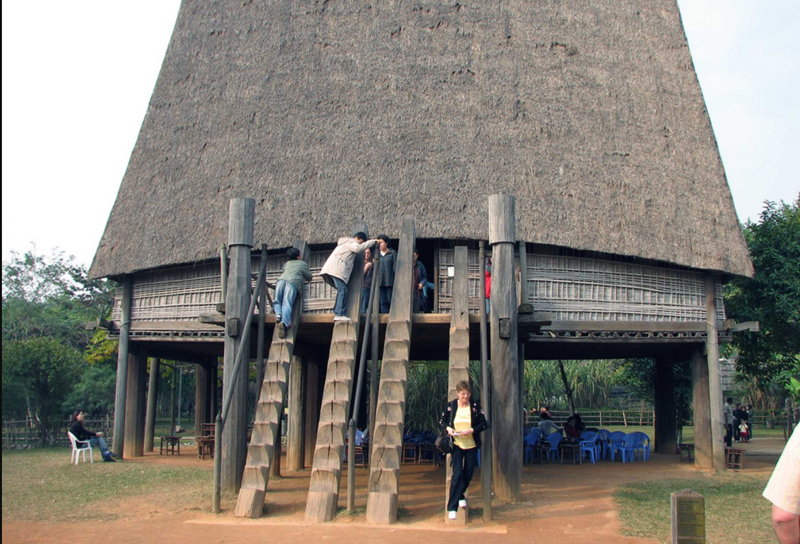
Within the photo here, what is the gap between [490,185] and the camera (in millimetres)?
11211

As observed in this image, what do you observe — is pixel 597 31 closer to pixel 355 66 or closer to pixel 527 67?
pixel 527 67

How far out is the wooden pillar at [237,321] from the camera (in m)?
8.09

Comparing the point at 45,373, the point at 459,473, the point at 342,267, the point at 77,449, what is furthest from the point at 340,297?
the point at 45,373

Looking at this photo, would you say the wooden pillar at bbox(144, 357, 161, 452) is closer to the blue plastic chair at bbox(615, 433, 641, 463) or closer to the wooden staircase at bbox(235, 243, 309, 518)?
the wooden staircase at bbox(235, 243, 309, 518)

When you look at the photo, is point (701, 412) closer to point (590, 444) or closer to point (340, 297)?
point (590, 444)

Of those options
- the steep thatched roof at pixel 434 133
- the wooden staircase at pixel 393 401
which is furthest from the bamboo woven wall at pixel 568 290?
the wooden staircase at pixel 393 401

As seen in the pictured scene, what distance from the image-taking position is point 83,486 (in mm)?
9680

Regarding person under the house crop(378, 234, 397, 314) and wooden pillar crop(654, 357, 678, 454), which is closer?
person under the house crop(378, 234, 397, 314)

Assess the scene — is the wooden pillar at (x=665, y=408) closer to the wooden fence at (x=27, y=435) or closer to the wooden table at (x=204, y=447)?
the wooden table at (x=204, y=447)

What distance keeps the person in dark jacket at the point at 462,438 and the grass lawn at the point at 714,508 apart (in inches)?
62.9

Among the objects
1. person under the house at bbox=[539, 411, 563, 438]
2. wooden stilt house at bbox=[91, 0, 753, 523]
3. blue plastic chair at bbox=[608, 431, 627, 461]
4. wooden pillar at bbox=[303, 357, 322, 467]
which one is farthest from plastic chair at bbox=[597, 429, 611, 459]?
wooden pillar at bbox=[303, 357, 322, 467]

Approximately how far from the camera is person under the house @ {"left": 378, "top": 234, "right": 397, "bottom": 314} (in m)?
9.07

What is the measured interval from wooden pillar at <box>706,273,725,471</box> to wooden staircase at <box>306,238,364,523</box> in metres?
6.79

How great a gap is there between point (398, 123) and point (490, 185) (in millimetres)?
1879
